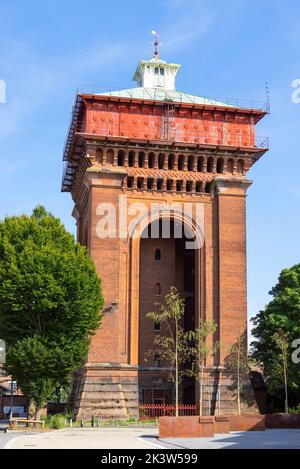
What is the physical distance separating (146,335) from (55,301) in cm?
1561

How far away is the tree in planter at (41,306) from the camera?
144 ft

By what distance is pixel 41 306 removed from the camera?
43.9m

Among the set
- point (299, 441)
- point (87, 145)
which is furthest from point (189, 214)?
point (299, 441)

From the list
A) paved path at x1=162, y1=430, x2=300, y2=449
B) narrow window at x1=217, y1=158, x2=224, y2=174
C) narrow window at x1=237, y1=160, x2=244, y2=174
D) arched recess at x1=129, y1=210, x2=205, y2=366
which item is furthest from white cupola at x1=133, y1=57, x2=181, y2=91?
paved path at x1=162, y1=430, x2=300, y2=449

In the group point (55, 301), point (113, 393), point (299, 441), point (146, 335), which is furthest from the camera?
point (146, 335)

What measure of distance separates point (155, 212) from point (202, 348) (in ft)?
38.7

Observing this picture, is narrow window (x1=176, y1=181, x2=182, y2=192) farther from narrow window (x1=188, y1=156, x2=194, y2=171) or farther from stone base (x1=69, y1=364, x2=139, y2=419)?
stone base (x1=69, y1=364, x2=139, y2=419)

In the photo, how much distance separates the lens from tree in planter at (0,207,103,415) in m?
43.9

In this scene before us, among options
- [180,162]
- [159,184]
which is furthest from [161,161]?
[159,184]

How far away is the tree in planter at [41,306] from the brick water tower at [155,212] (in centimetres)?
628

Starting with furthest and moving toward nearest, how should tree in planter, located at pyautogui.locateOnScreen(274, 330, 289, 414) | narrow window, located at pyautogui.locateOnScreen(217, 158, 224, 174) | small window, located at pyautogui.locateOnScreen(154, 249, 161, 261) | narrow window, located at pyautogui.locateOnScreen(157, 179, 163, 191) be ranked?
small window, located at pyautogui.locateOnScreen(154, 249, 161, 261)
narrow window, located at pyautogui.locateOnScreen(217, 158, 224, 174)
narrow window, located at pyautogui.locateOnScreen(157, 179, 163, 191)
tree in planter, located at pyautogui.locateOnScreen(274, 330, 289, 414)

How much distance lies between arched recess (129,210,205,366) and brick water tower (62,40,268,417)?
0.07 m

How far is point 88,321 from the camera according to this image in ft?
151
